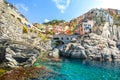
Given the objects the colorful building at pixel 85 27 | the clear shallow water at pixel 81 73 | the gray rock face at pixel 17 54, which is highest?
the colorful building at pixel 85 27

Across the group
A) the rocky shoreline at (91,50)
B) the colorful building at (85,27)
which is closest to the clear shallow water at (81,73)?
the rocky shoreline at (91,50)

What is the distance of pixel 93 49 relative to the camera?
96188 millimetres

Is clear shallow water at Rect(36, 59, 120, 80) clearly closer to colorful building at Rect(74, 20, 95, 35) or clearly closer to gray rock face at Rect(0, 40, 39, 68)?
gray rock face at Rect(0, 40, 39, 68)

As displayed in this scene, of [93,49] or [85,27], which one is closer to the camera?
[93,49]

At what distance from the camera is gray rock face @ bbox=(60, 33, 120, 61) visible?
93.6 m

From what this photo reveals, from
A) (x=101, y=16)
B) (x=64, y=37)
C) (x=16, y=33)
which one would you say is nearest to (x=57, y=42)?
(x=64, y=37)

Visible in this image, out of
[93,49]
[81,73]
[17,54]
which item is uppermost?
[93,49]

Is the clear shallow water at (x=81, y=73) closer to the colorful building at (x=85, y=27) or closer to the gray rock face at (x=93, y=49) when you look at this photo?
the gray rock face at (x=93, y=49)

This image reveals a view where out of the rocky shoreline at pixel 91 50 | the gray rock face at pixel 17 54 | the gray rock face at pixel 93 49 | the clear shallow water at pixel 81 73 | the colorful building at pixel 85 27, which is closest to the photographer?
the clear shallow water at pixel 81 73

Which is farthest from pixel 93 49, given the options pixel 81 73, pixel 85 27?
pixel 81 73

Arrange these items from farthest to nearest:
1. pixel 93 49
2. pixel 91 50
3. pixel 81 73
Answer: pixel 93 49, pixel 91 50, pixel 81 73

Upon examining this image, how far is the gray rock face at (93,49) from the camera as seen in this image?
93562 mm

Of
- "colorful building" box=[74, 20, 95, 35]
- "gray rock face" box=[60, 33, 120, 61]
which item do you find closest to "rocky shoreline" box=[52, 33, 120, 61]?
"gray rock face" box=[60, 33, 120, 61]

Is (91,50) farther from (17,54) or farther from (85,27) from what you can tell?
(17,54)
